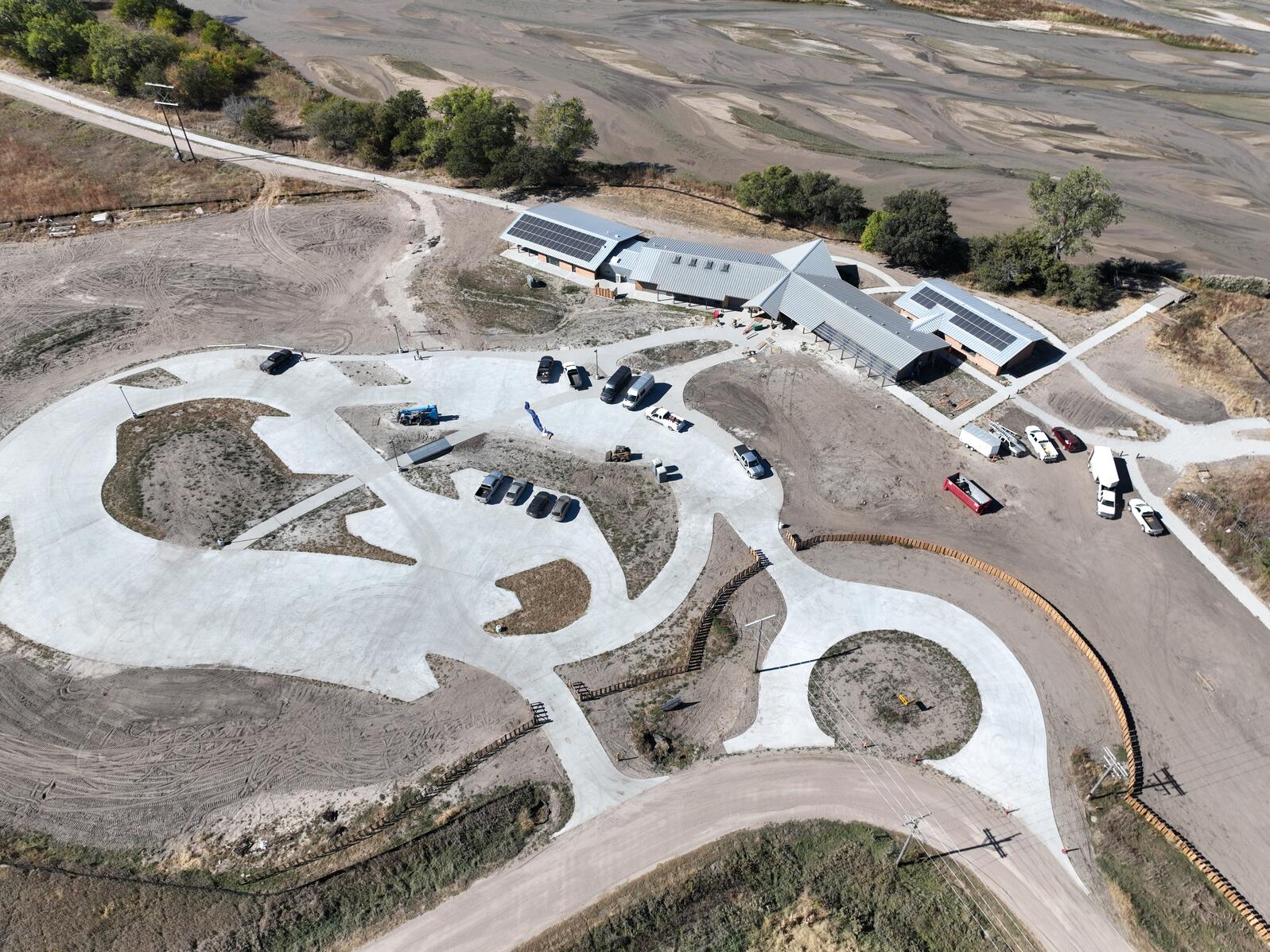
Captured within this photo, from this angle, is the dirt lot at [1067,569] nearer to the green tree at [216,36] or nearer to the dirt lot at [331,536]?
the dirt lot at [331,536]

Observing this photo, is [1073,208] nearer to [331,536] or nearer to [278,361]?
[331,536]

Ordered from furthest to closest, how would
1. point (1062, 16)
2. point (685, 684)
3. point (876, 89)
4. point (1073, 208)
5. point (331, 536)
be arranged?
point (1062, 16), point (876, 89), point (1073, 208), point (331, 536), point (685, 684)

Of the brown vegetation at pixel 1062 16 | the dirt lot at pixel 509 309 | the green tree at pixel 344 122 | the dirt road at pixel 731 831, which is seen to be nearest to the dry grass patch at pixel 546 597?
the dirt road at pixel 731 831

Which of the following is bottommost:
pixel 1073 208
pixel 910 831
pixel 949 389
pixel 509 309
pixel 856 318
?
pixel 910 831

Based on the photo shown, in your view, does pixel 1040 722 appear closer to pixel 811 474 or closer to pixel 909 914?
pixel 909 914

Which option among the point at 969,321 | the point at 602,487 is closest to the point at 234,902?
the point at 602,487

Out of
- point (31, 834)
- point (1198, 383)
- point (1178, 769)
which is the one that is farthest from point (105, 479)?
point (1198, 383)
